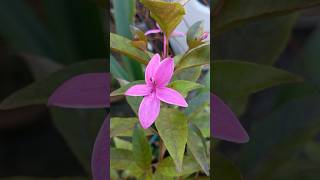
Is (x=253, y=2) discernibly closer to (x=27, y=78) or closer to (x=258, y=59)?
(x=258, y=59)

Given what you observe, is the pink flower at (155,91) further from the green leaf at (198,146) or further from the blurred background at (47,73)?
the blurred background at (47,73)

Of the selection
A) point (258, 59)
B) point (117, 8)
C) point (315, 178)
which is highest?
point (117, 8)

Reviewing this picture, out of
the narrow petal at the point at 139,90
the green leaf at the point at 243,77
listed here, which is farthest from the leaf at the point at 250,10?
the narrow petal at the point at 139,90

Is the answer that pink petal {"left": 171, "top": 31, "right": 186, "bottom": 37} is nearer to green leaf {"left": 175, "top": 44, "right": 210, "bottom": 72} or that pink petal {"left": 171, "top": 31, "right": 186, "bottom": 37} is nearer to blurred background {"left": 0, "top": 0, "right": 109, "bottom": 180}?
green leaf {"left": 175, "top": 44, "right": 210, "bottom": 72}

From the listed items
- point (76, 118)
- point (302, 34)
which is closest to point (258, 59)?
point (76, 118)

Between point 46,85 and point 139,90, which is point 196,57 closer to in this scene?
point 139,90

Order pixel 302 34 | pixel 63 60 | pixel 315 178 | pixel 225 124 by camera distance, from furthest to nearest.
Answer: pixel 302 34, pixel 63 60, pixel 315 178, pixel 225 124

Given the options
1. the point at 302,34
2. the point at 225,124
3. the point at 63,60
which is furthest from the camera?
the point at 302,34

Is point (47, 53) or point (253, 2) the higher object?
point (253, 2)
